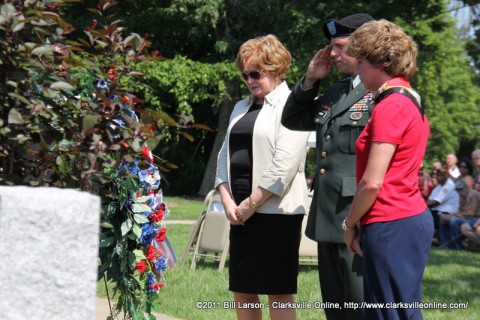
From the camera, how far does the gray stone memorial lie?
2.39m

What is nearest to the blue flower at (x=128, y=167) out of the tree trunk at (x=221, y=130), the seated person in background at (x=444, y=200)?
the seated person in background at (x=444, y=200)

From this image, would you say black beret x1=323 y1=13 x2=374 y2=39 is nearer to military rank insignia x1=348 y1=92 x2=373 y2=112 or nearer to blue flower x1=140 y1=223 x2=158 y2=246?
military rank insignia x1=348 y1=92 x2=373 y2=112

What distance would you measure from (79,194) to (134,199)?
2.08 metres

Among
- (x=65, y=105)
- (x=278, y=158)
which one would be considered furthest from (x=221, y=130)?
(x=65, y=105)

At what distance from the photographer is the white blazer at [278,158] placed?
5.01 m

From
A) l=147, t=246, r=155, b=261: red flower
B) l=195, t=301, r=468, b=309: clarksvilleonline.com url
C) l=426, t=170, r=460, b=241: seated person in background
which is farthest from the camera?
l=426, t=170, r=460, b=241: seated person in background

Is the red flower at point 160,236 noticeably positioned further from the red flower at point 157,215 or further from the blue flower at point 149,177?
the blue flower at point 149,177

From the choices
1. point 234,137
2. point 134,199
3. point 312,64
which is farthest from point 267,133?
point 134,199

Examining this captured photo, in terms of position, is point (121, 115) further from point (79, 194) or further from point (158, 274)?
point (158, 274)

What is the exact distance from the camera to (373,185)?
12.5ft

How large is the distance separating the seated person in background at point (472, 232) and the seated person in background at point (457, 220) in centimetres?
15

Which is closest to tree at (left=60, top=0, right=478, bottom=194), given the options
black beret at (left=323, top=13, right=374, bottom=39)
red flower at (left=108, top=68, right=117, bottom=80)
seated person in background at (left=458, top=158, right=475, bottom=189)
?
seated person in background at (left=458, top=158, right=475, bottom=189)

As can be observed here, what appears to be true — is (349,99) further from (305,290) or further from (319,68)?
(305,290)

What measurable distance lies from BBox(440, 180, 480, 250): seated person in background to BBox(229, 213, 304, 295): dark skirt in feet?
33.2
